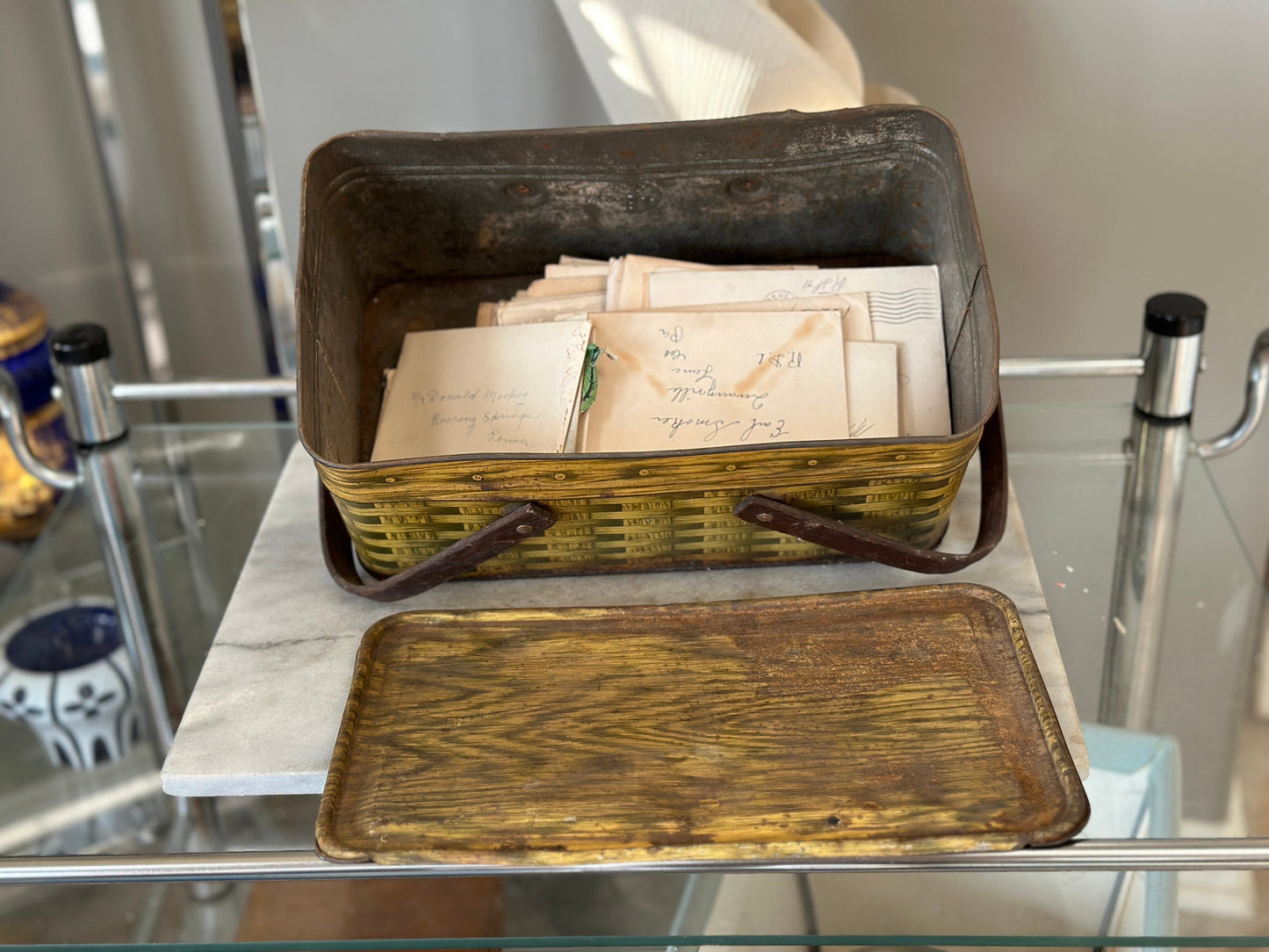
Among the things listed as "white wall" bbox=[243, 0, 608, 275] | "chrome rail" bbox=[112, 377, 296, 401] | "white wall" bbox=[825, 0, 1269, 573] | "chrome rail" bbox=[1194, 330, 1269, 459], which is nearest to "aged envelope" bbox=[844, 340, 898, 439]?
"chrome rail" bbox=[1194, 330, 1269, 459]

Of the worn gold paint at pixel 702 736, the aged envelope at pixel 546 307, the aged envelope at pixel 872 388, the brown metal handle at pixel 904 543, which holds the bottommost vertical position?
the worn gold paint at pixel 702 736

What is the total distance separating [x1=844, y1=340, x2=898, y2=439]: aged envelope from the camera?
64 centimetres

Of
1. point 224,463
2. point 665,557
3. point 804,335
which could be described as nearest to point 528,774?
point 665,557

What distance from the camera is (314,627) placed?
65cm

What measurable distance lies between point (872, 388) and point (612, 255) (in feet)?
0.70

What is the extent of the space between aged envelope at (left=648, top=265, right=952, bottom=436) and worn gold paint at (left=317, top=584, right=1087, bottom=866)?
120 mm

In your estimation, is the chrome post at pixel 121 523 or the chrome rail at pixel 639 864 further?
the chrome post at pixel 121 523

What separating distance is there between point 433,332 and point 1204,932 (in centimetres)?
54

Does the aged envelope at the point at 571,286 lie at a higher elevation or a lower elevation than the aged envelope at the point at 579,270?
lower

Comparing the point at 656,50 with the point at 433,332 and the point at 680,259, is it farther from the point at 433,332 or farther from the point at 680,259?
the point at 433,332

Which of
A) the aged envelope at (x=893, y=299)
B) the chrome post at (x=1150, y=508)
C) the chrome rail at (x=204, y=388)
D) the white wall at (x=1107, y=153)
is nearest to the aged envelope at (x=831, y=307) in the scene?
the aged envelope at (x=893, y=299)

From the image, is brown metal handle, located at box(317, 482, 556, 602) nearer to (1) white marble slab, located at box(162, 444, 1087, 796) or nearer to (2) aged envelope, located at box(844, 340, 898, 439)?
(1) white marble slab, located at box(162, 444, 1087, 796)

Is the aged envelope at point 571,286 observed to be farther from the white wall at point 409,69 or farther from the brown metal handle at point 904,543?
the white wall at point 409,69

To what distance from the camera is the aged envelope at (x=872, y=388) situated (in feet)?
2.11
